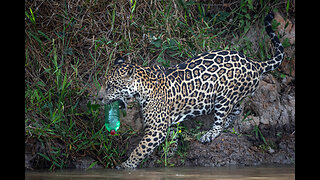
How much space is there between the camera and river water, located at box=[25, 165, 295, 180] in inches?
209

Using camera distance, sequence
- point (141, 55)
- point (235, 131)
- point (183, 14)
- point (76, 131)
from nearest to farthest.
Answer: point (76, 131), point (235, 131), point (141, 55), point (183, 14)

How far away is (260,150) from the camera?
23.1 ft

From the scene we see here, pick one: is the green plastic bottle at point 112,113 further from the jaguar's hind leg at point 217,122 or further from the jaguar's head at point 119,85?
the jaguar's hind leg at point 217,122

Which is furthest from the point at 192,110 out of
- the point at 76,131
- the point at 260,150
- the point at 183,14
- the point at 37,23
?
the point at 37,23

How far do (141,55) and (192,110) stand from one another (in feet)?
5.23

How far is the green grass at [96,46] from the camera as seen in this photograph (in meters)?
6.64

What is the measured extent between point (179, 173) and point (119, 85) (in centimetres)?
147

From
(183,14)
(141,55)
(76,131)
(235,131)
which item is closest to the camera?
(76,131)

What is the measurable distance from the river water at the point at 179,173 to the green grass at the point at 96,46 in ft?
1.98

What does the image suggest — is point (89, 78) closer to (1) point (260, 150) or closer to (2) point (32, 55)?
(2) point (32, 55)

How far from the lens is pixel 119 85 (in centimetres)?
638

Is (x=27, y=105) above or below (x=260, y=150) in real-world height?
above

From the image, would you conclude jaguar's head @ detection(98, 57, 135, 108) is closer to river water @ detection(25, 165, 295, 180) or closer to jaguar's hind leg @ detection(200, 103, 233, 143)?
river water @ detection(25, 165, 295, 180)

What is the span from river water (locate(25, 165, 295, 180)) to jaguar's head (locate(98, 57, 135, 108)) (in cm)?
98
